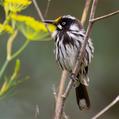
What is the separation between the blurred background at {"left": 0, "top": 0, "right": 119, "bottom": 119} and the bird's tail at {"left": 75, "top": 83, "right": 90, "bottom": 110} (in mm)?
2505

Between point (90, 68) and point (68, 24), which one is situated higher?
point (68, 24)

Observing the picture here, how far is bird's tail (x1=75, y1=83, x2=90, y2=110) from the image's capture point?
16.2ft

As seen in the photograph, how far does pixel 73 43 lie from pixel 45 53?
3127 mm

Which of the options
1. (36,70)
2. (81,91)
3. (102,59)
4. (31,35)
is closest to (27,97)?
(36,70)

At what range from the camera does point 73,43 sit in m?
5.03

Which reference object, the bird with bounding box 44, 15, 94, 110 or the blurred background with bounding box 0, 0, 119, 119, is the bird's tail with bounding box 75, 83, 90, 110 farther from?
the blurred background with bounding box 0, 0, 119, 119

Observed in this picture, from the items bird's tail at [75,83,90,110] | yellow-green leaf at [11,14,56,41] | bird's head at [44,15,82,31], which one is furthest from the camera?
bird's head at [44,15,82,31]

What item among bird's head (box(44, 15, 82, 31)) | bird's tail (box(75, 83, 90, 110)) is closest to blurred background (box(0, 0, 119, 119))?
bird's tail (box(75, 83, 90, 110))

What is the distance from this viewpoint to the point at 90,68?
8.05 metres

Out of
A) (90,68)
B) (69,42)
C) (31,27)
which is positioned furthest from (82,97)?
(90,68)

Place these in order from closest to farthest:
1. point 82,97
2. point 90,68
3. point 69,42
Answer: point 69,42, point 82,97, point 90,68

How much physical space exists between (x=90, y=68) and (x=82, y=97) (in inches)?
112

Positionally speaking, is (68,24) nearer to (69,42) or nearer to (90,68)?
(69,42)

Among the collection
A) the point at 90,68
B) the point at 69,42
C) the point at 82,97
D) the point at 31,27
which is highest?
the point at 31,27
